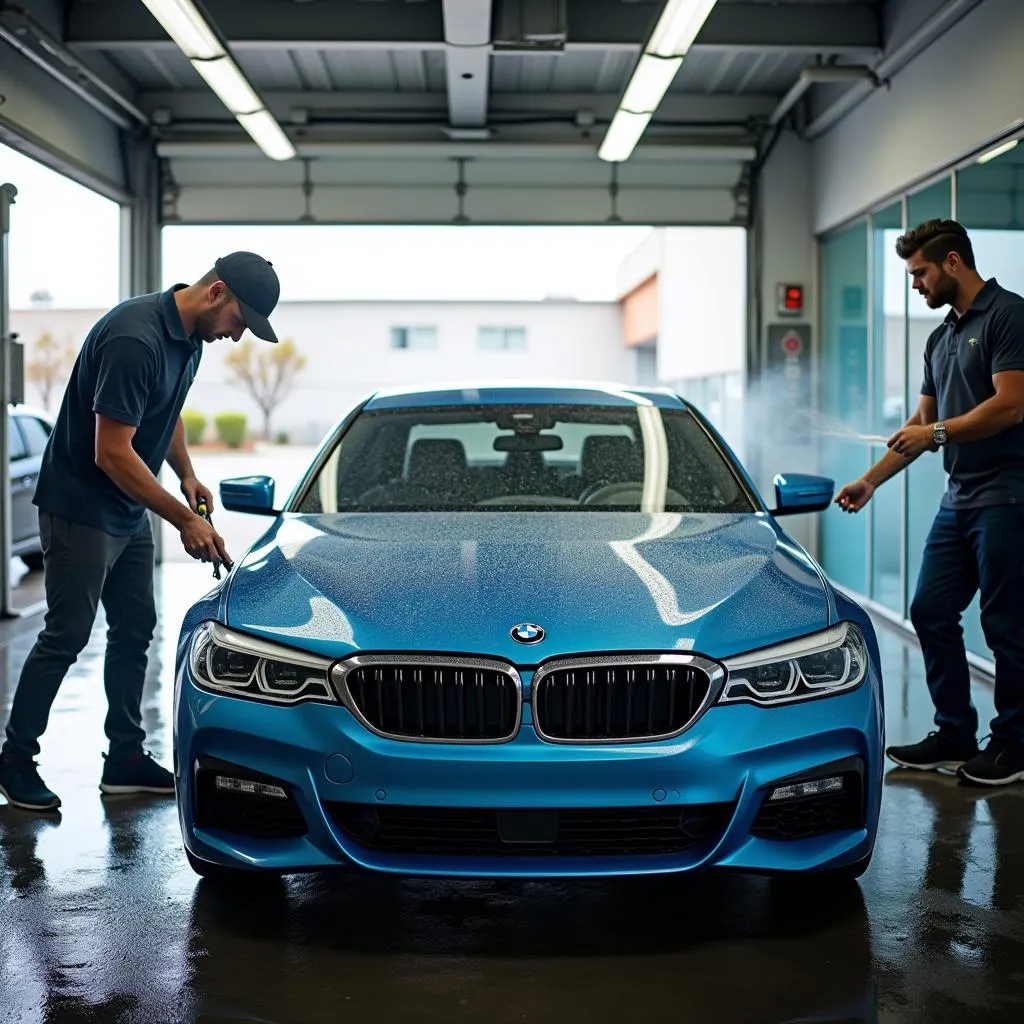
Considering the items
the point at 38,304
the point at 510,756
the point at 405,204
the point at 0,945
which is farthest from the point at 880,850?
the point at 405,204

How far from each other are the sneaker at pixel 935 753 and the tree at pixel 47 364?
5867 mm

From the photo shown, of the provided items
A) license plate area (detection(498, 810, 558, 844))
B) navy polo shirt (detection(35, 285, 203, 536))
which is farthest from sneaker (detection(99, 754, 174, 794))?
license plate area (detection(498, 810, 558, 844))

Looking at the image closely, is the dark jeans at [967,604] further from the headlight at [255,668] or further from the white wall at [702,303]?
the white wall at [702,303]

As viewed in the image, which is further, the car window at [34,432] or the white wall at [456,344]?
the white wall at [456,344]

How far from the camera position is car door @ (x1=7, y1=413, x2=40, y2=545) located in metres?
10.1

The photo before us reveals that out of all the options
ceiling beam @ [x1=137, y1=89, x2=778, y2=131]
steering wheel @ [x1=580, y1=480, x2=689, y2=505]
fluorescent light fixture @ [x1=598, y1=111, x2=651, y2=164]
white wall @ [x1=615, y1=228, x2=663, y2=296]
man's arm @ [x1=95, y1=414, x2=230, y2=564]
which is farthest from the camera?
white wall @ [x1=615, y1=228, x2=663, y2=296]

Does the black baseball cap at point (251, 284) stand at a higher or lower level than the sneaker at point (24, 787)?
higher

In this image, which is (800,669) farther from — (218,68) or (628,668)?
(218,68)

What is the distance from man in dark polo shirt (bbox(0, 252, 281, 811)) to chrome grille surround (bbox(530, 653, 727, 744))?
1.36m

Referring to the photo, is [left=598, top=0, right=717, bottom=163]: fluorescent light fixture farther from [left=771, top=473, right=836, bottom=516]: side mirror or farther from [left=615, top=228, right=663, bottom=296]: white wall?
[left=615, top=228, right=663, bottom=296]: white wall

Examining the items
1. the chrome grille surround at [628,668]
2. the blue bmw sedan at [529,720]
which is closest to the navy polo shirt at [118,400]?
the blue bmw sedan at [529,720]

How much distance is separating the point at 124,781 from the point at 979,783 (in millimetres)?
2761

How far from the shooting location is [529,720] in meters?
2.76

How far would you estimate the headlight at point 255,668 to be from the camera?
9.31 ft
